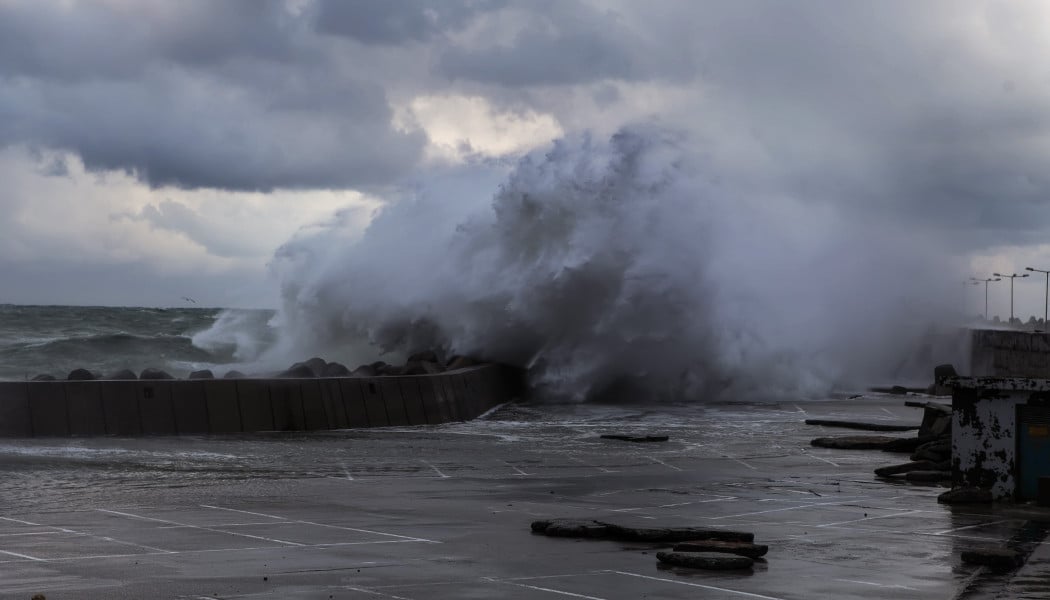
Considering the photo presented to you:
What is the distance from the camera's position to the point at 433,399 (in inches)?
845

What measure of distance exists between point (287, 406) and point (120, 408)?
2.46 m

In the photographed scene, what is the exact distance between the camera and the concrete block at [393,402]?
2038cm

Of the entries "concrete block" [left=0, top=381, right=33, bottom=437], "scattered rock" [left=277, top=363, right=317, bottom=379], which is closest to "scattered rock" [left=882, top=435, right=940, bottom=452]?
"concrete block" [left=0, top=381, right=33, bottom=437]

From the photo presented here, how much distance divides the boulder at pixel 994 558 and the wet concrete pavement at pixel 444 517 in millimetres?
126

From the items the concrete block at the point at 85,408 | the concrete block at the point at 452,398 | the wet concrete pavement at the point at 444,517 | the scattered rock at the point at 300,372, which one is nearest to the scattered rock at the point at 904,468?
the wet concrete pavement at the point at 444,517

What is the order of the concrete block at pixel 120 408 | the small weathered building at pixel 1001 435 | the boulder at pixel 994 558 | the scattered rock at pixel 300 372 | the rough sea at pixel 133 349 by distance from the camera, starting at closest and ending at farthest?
the boulder at pixel 994 558 < the small weathered building at pixel 1001 435 < the concrete block at pixel 120 408 < the scattered rock at pixel 300 372 < the rough sea at pixel 133 349

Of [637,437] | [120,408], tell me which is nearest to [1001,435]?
[637,437]

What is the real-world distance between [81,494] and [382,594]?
17.3ft

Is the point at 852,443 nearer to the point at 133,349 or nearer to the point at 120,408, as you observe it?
the point at 120,408

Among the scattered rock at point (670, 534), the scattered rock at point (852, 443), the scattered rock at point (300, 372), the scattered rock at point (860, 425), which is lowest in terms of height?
the scattered rock at point (860, 425)

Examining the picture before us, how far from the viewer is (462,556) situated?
346 inches

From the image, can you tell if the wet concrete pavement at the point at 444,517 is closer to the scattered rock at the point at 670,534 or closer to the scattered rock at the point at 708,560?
the scattered rock at the point at 708,560

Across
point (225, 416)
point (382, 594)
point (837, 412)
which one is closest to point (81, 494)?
point (382, 594)

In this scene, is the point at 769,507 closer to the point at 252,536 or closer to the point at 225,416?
the point at 252,536
